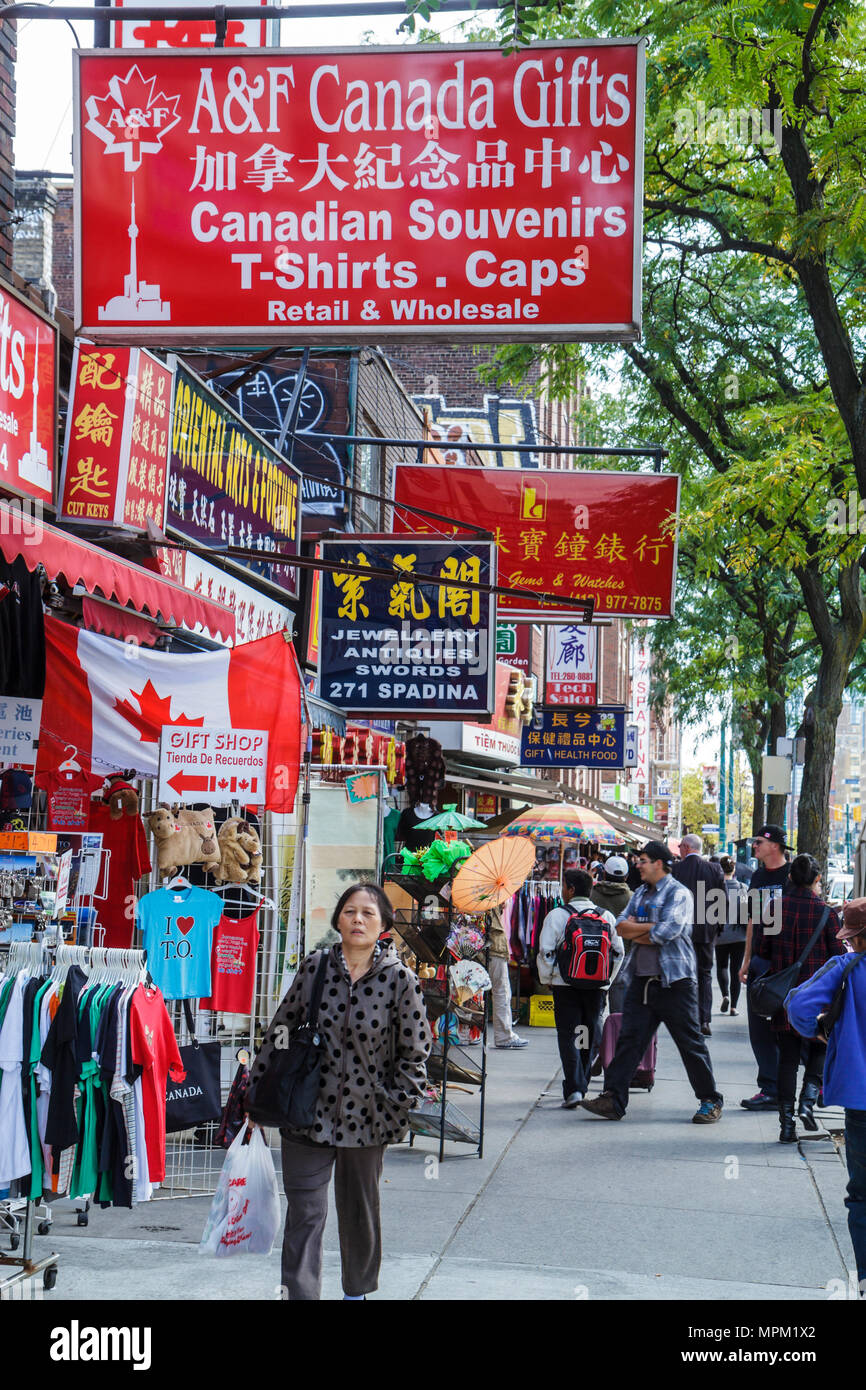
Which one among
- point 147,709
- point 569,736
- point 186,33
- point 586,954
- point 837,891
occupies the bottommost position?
point 837,891

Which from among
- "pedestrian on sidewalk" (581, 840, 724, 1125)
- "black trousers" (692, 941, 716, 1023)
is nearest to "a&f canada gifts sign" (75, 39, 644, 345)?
"pedestrian on sidewalk" (581, 840, 724, 1125)

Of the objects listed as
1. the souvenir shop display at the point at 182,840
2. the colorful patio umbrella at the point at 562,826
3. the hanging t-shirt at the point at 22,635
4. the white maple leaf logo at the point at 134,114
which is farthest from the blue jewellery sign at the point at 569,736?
the white maple leaf logo at the point at 134,114

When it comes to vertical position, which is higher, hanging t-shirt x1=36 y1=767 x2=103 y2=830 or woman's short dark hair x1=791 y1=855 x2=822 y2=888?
hanging t-shirt x1=36 y1=767 x2=103 y2=830

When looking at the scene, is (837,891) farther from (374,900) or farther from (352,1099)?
(352,1099)

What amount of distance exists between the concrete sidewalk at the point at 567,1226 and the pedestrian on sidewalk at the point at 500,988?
3.15 metres

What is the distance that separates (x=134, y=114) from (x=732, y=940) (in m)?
13.4

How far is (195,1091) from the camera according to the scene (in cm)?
707

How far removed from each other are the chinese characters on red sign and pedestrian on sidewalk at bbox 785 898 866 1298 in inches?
194

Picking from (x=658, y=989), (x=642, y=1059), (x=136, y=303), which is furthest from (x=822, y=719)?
(x=136, y=303)

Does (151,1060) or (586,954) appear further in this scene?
(586,954)

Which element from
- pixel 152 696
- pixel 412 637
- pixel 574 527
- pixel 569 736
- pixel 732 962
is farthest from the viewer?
pixel 569 736

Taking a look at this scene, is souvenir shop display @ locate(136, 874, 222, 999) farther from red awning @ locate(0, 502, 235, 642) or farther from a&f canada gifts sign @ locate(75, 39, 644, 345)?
a&f canada gifts sign @ locate(75, 39, 644, 345)

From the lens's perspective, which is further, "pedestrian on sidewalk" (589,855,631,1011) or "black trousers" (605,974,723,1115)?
"pedestrian on sidewalk" (589,855,631,1011)

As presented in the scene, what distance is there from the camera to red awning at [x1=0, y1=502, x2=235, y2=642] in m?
6.55
